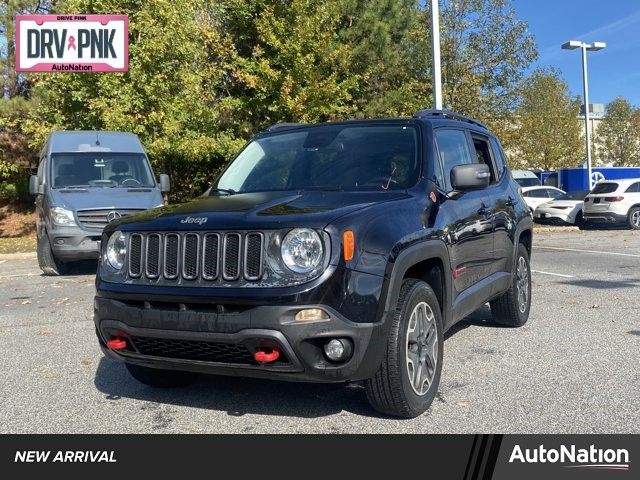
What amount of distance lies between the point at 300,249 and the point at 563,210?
2024 centimetres

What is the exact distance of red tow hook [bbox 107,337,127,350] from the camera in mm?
3992

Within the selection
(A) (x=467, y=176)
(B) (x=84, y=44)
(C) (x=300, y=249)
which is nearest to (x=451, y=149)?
(A) (x=467, y=176)

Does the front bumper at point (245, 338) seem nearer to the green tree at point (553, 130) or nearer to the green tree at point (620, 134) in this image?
the green tree at point (553, 130)

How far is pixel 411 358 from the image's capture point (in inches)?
157

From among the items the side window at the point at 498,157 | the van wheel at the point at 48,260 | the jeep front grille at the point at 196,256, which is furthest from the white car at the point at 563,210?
the jeep front grille at the point at 196,256

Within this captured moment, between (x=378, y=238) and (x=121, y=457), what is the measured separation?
1.76 meters

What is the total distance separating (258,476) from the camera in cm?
324

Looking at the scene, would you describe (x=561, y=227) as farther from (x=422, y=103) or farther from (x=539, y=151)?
(x=539, y=151)

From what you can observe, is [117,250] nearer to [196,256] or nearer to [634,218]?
[196,256]

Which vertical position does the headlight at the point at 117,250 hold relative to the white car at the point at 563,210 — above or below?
below

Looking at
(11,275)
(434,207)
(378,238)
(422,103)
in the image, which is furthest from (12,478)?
(422,103)

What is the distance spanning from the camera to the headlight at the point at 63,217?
1082cm

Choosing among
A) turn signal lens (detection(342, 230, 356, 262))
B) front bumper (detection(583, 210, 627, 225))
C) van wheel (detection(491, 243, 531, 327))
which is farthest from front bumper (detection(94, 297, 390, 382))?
front bumper (detection(583, 210, 627, 225))

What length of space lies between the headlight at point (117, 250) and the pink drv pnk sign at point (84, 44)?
14.5 metres
